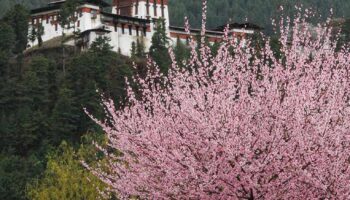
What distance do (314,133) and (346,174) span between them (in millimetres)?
1214

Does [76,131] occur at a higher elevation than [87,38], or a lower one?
lower

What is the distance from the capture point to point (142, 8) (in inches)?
4392

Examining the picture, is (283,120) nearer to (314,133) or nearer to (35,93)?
(314,133)

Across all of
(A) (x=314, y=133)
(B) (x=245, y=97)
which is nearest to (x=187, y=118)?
(B) (x=245, y=97)

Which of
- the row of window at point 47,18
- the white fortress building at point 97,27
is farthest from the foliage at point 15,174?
the row of window at point 47,18

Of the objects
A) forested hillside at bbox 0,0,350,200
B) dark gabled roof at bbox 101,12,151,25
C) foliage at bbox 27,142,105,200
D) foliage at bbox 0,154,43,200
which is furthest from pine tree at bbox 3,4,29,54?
foliage at bbox 27,142,105,200

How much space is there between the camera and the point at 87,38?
98000 millimetres

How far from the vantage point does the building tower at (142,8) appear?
112m

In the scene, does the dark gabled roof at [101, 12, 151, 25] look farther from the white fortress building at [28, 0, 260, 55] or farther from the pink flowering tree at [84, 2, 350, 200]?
the pink flowering tree at [84, 2, 350, 200]

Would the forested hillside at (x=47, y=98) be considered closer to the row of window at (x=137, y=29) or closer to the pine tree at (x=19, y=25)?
the pine tree at (x=19, y=25)

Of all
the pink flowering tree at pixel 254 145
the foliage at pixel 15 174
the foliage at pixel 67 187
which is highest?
the pink flowering tree at pixel 254 145

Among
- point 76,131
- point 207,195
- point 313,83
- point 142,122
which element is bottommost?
point 76,131

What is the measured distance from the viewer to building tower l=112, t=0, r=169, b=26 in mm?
111562

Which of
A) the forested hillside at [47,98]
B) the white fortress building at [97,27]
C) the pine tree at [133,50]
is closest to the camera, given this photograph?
the forested hillside at [47,98]
